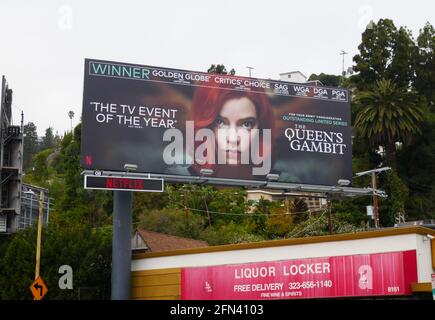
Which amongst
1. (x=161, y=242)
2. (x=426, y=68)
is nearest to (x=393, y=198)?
(x=426, y=68)

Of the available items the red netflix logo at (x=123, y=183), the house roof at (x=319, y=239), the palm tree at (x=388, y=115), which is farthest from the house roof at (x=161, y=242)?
the palm tree at (x=388, y=115)

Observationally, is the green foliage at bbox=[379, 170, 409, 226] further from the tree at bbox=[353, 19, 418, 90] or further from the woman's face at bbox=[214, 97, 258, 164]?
the woman's face at bbox=[214, 97, 258, 164]

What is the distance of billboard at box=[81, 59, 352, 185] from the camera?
96.0 ft

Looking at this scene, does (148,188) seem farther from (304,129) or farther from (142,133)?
(304,129)

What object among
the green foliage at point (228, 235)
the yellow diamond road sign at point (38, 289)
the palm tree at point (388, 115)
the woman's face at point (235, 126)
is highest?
the palm tree at point (388, 115)

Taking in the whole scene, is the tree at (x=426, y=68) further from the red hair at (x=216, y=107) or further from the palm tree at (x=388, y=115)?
the red hair at (x=216, y=107)

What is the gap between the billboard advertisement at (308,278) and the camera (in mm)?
22953

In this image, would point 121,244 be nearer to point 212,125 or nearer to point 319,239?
point 212,125

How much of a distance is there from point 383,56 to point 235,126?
4393 cm

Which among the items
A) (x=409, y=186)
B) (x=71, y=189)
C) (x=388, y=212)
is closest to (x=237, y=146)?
(x=388, y=212)

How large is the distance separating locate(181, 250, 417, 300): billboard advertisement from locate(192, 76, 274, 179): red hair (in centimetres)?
484

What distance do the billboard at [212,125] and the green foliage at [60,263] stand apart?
5559mm

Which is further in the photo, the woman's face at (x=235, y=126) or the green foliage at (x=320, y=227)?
the green foliage at (x=320, y=227)

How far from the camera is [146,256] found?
30.1 metres
